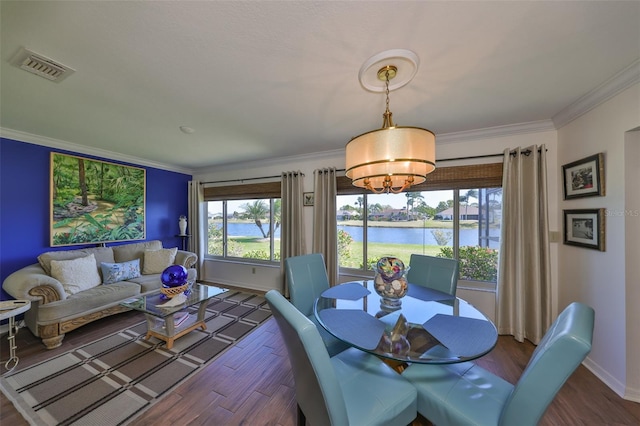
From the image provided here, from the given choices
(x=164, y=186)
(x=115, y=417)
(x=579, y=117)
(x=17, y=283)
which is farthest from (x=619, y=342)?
(x=164, y=186)

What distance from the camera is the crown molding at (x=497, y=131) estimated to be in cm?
Result: 243

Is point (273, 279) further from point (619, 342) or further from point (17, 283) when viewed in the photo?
point (619, 342)

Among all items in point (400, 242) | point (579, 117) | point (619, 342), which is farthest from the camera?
point (400, 242)

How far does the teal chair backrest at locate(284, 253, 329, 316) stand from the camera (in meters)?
2.12

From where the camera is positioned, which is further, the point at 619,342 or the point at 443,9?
the point at 619,342

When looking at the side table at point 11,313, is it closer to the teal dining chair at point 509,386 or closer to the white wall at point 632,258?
the teal dining chair at point 509,386

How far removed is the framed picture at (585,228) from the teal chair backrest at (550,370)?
1.50 metres

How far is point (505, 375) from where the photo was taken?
6.35 ft

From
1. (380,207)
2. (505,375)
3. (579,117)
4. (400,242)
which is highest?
(579,117)

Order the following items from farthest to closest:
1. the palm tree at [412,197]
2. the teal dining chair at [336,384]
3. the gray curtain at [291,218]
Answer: the gray curtain at [291,218]
the palm tree at [412,197]
the teal dining chair at [336,384]

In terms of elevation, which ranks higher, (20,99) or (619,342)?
(20,99)

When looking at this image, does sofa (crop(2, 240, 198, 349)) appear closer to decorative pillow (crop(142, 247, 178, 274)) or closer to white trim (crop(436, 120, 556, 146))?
decorative pillow (crop(142, 247, 178, 274))

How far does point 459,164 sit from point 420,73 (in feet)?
5.40

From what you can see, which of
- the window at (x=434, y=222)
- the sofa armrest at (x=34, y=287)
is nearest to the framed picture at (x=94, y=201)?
the sofa armrest at (x=34, y=287)
